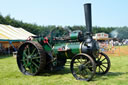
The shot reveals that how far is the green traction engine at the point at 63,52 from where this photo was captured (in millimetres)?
5047

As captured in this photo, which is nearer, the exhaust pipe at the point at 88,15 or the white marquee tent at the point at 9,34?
the exhaust pipe at the point at 88,15

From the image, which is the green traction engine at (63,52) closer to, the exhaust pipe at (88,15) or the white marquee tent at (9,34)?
the exhaust pipe at (88,15)

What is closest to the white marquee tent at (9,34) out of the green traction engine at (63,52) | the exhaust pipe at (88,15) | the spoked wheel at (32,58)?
the spoked wheel at (32,58)

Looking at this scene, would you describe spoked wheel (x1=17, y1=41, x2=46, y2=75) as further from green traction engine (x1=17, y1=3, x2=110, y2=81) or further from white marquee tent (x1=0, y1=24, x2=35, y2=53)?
white marquee tent (x1=0, y1=24, x2=35, y2=53)

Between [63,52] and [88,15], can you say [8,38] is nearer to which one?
[63,52]

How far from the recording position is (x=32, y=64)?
5.88 meters

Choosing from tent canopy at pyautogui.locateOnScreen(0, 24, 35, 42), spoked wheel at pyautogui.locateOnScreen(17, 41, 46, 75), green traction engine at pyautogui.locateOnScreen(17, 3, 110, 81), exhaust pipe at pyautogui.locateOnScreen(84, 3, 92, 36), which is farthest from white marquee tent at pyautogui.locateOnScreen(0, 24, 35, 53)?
exhaust pipe at pyautogui.locateOnScreen(84, 3, 92, 36)

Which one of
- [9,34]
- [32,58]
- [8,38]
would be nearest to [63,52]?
[32,58]

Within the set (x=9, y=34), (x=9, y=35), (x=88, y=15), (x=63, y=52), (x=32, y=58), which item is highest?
(x=88, y=15)

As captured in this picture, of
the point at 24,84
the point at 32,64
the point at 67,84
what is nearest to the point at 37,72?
the point at 32,64

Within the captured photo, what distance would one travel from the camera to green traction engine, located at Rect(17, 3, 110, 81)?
16.6 ft

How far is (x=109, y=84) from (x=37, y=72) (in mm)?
2691

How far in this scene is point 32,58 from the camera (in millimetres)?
5809

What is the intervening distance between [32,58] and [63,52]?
1281 millimetres
